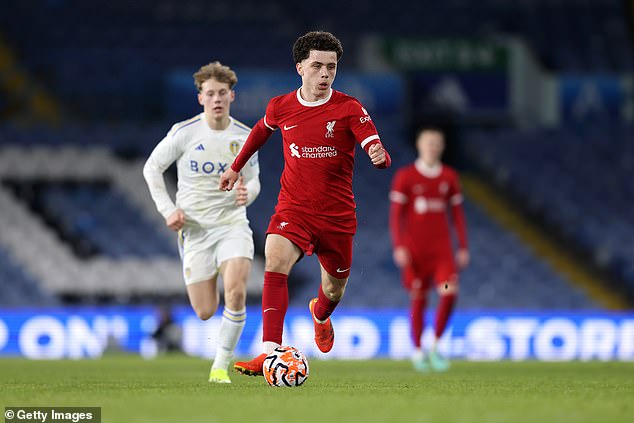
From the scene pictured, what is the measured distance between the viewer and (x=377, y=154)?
292 inches

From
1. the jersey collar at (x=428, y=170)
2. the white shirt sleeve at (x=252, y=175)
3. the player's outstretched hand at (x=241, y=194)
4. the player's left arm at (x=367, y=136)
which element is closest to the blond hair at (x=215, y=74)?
the white shirt sleeve at (x=252, y=175)

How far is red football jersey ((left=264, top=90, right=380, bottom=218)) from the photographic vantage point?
7.94m

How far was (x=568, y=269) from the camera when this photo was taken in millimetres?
22469

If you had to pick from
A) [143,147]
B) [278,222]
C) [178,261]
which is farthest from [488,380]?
[143,147]

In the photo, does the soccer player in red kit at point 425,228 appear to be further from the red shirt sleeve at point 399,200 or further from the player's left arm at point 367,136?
the player's left arm at point 367,136

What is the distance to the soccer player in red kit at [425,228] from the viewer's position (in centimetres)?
1262

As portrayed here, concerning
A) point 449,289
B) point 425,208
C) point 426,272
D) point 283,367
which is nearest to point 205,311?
point 283,367

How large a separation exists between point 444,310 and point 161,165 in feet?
14.1

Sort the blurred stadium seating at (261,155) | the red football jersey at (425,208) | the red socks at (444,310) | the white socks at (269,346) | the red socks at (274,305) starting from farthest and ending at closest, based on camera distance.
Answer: the blurred stadium seating at (261,155)
the red football jersey at (425,208)
the red socks at (444,310)
the red socks at (274,305)
the white socks at (269,346)

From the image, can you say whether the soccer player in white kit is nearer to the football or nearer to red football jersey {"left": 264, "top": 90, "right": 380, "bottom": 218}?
red football jersey {"left": 264, "top": 90, "right": 380, "bottom": 218}

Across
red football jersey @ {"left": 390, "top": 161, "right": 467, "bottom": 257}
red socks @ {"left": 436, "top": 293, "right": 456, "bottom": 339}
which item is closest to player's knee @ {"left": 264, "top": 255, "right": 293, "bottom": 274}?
red socks @ {"left": 436, "top": 293, "right": 456, "bottom": 339}

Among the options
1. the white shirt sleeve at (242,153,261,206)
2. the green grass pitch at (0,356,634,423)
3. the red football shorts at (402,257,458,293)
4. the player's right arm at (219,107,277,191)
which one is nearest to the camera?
the green grass pitch at (0,356,634,423)

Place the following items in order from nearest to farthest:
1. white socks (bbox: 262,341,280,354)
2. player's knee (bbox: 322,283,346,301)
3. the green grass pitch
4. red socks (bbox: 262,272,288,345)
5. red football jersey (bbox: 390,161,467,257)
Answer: the green grass pitch → white socks (bbox: 262,341,280,354) → red socks (bbox: 262,272,288,345) → player's knee (bbox: 322,283,346,301) → red football jersey (bbox: 390,161,467,257)

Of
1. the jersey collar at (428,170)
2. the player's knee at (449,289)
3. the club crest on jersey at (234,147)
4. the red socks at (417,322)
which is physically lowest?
the red socks at (417,322)
